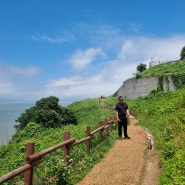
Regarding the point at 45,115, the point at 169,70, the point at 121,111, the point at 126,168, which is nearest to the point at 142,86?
the point at 169,70

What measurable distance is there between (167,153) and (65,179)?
3.97 metres

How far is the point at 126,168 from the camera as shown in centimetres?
916

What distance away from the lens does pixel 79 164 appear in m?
9.20

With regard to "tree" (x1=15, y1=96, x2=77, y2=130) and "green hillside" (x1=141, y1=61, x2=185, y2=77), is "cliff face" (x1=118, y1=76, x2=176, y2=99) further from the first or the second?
"tree" (x1=15, y1=96, x2=77, y2=130)

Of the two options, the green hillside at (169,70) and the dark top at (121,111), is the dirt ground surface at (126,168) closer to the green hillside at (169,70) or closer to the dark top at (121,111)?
the dark top at (121,111)

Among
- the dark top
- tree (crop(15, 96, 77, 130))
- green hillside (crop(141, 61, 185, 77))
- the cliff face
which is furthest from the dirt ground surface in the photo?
green hillside (crop(141, 61, 185, 77))

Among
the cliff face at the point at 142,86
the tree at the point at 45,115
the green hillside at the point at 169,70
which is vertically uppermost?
the green hillside at the point at 169,70

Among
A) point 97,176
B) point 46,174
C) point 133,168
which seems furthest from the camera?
point 133,168

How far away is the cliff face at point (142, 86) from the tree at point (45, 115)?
1638cm

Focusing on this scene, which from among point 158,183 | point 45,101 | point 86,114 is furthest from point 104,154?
point 86,114

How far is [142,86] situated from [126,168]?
39.9 metres

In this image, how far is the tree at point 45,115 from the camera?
2945 centimetres

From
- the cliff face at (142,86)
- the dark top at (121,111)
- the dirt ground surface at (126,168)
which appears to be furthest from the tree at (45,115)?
the dirt ground surface at (126,168)

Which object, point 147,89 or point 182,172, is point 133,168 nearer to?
point 182,172
